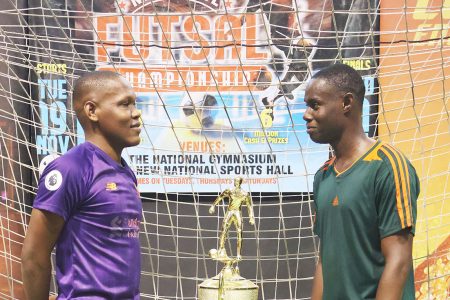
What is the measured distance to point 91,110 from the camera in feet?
6.35

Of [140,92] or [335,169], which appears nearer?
[335,169]

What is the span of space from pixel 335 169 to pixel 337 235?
18 centimetres

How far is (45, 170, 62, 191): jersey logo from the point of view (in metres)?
1.76

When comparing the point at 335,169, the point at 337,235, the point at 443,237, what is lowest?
the point at 443,237

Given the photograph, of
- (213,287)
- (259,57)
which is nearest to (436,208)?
(259,57)

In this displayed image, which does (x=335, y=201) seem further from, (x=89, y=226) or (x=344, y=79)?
(x=89, y=226)

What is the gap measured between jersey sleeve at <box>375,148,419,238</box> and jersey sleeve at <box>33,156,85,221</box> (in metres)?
0.71

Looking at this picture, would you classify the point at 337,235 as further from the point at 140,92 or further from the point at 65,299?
the point at 140,92

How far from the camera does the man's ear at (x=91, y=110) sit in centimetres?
193

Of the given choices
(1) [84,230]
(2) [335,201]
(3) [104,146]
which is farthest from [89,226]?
(2) [335,201]

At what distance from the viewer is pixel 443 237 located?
3.76 meters

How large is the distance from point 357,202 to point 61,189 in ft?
2.32

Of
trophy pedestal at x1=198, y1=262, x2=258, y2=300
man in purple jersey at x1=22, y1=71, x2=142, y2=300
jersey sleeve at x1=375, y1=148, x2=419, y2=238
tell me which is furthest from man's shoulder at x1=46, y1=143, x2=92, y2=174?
trophy pedestal at x1=198, y1=262, x2=258, y2=300

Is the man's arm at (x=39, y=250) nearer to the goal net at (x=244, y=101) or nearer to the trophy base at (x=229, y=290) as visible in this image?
the trophy base at (x=229, y=290)
